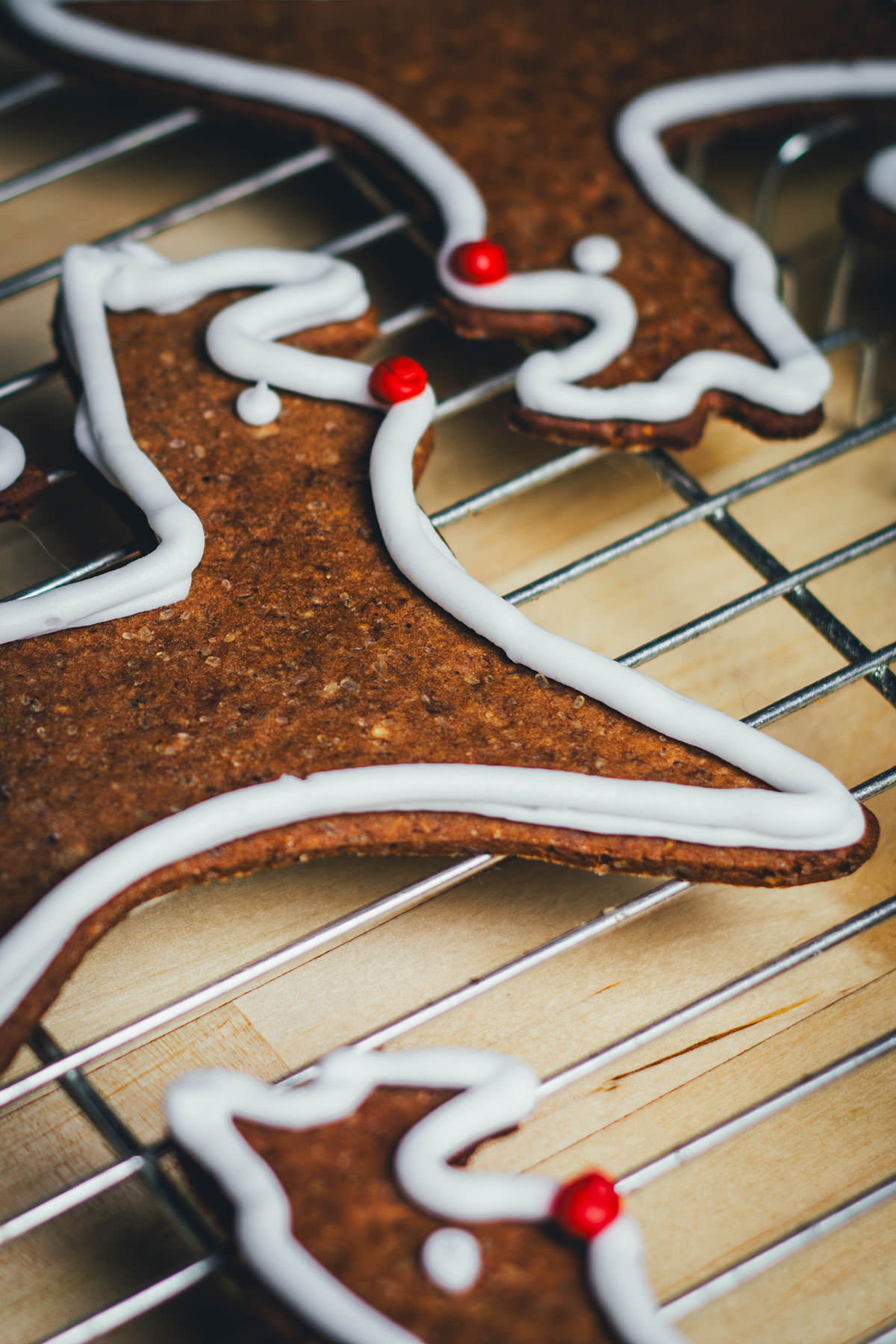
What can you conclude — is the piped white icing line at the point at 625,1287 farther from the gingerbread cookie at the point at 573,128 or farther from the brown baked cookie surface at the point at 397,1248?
the gingerbread cookie at the point at 573,128

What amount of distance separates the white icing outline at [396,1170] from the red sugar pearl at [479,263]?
0.54m

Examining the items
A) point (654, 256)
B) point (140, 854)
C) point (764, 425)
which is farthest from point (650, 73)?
point (140, 854)

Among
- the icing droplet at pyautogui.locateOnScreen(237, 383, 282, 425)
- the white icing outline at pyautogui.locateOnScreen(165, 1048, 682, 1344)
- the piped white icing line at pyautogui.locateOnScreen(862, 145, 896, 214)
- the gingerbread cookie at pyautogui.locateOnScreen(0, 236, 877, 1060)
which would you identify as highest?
the icing droplet at pyautogui.locateOnScreen(237, 383, 282, 425)

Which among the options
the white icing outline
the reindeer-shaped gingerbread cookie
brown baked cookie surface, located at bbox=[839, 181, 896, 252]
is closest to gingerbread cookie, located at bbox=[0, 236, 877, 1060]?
the reindeer-shaped gingerbread cookie

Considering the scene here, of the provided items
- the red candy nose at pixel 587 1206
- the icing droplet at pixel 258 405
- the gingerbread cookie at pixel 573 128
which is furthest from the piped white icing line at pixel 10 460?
the red candy nose at pixel 587 1206

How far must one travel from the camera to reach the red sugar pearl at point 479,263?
0.90 metres

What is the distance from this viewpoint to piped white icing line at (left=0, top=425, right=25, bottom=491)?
0.82 meters

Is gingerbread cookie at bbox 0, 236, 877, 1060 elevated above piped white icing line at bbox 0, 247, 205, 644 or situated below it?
below

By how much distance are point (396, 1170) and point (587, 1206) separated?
89 mm

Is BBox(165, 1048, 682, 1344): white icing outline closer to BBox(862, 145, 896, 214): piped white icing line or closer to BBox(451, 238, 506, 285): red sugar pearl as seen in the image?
BBox(451, 238, 506, 285): red sugar pearl

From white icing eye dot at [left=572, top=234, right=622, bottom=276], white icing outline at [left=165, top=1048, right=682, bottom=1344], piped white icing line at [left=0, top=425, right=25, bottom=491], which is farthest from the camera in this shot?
white icing eye dot at [left=572, top=234, right=622, bottom=276]

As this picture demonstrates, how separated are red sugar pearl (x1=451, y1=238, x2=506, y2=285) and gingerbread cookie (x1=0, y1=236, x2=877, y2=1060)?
0.12 m

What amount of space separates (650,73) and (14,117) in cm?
60

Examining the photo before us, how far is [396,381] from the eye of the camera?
2.73 feet
